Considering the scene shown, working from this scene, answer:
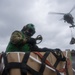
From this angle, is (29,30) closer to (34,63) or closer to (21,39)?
(21,39)

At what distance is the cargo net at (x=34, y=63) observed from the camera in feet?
12.6

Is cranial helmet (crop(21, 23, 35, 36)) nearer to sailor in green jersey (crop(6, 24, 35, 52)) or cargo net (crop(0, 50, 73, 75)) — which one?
sailor in green jersey (crop(6, 24, 35, 52))

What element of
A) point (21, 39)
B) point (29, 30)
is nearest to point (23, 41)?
point (21, 39)

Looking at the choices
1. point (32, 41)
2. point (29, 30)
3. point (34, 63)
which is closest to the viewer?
point (34, 63)

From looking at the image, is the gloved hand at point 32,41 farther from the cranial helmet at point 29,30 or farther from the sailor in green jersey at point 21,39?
the cranial helmet at point 29,30

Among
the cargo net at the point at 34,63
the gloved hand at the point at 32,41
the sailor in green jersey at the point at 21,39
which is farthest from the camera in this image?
the gloved hand at the point at 32,41

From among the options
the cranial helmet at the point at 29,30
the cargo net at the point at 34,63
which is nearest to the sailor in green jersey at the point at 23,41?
the cranial helmet at the point at 29,30

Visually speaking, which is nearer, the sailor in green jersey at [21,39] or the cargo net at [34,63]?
the cargo net at [34,63]

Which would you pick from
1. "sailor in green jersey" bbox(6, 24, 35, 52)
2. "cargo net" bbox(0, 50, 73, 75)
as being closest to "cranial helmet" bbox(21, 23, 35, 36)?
"sailor in green jersey" bbox(6, 24, 35, 52)

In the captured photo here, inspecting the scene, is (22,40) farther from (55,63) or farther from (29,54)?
(55,63)

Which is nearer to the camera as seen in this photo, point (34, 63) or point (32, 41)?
point (34, 63)

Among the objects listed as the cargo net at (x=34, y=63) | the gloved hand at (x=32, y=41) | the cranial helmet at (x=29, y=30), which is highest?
the cranial helmet at (x=29, y=30)

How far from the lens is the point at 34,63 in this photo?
3.97 metres

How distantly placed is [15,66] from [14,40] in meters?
0.40
